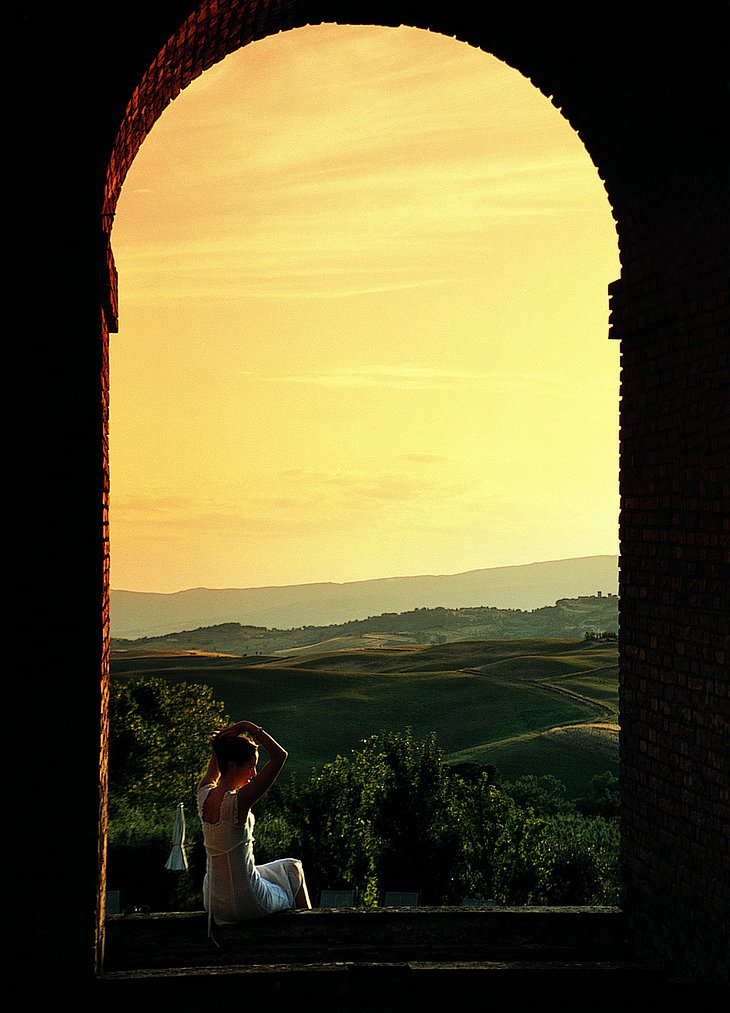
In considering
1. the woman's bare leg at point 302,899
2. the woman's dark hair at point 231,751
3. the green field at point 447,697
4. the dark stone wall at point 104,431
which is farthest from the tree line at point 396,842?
the green field at point 447,697

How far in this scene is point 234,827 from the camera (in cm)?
571

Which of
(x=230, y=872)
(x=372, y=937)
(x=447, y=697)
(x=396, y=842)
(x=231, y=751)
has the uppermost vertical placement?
(x=231, y=751)

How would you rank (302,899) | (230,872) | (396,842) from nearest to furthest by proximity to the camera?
(230,872), (302,899), (396,842)

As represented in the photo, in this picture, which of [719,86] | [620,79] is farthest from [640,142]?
[719,86]

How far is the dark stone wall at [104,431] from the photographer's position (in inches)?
192

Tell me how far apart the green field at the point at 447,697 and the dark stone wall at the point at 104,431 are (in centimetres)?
2456

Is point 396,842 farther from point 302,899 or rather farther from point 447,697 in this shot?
point 447,697

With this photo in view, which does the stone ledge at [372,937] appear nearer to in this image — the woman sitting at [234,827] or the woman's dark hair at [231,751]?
the woman sitting at [234,827]

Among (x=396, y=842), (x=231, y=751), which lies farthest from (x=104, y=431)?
(x=396, y=842)

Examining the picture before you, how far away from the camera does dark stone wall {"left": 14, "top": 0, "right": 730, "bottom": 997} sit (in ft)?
16.0

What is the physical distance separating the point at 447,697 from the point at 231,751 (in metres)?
Answer: 34.7

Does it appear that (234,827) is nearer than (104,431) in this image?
No

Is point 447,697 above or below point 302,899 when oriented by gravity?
below

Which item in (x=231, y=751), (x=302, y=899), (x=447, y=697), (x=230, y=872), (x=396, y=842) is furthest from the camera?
(x=447, y=697)
